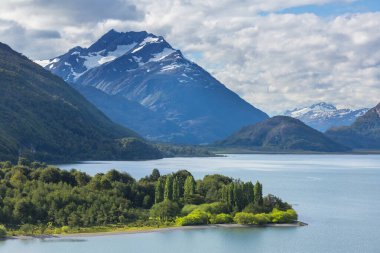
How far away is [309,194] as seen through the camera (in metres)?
188

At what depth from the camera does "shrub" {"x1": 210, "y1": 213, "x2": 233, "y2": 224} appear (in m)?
127

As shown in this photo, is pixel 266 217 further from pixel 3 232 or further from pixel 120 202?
pixel 3 232

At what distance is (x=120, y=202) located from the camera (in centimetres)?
13250

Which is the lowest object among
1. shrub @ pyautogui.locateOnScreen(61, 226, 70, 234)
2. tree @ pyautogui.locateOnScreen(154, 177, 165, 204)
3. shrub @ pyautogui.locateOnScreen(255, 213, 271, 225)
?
shrub @ pyautogui.locateOnScreen(61, 226, 70, 234)

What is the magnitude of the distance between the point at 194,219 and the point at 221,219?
17.6ft

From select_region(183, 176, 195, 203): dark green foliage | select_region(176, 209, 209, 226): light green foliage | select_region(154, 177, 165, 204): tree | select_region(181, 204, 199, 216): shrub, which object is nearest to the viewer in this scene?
select_region(176, 209, 209, 226): light green foliage

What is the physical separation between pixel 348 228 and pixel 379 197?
205ft

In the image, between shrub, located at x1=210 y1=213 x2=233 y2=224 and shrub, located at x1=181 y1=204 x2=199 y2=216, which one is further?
shrub, located at x1=181 y1=204 x2=199 y2=216

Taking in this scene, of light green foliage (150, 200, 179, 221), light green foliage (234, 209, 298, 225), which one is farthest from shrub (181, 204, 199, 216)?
light green foliage (234, 209, 298, 225)

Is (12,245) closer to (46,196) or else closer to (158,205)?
(46,196)

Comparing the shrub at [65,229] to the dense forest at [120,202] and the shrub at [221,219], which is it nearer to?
the dense forest at [120,202]

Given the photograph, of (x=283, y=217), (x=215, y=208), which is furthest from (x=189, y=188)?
(x=283, y=217)

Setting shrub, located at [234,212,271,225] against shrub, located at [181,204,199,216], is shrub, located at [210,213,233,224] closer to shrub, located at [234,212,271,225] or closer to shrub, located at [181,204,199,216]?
shrub, located at [234,212,271,225]

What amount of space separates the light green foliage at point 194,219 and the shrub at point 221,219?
1.23 meters
